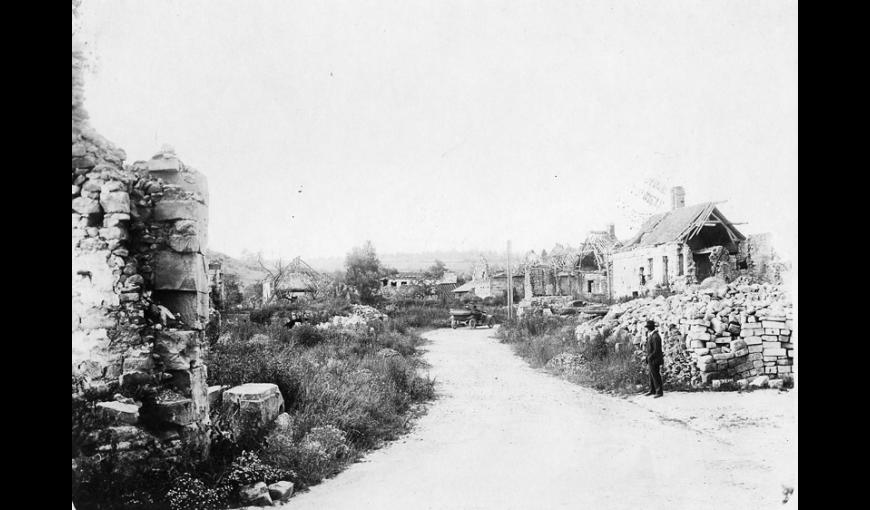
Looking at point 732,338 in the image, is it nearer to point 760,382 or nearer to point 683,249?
point 760,382

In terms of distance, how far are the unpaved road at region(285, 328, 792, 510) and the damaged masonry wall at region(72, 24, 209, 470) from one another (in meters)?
1.57

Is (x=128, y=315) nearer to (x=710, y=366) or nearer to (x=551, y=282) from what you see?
(x=710, y=366)

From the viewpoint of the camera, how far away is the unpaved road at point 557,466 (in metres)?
4.27

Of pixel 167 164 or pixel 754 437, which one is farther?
pixel 754 437

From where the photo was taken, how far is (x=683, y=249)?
1570cm

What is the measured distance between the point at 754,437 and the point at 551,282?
2201cm

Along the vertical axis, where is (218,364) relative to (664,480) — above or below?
above

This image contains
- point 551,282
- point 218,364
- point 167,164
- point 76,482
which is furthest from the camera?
point 551,282

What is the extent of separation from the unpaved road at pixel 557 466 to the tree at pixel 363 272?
20.2m

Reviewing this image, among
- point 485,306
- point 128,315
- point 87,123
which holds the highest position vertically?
point 87,123

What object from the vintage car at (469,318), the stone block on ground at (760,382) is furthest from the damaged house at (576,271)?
the stone block on ground at (760,382)

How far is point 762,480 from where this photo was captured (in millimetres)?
4551
